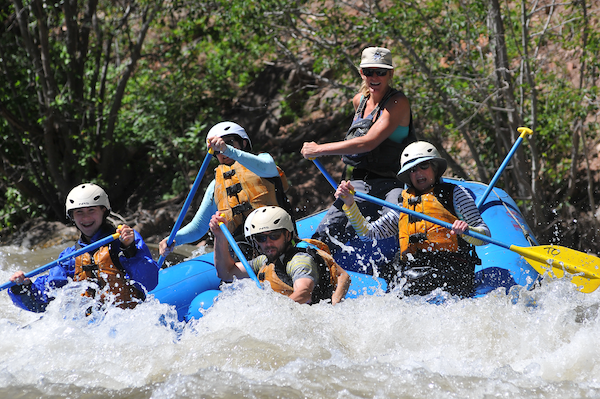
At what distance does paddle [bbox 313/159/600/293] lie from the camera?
365cm

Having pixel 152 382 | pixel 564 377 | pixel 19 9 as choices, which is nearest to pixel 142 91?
pixel 19 9

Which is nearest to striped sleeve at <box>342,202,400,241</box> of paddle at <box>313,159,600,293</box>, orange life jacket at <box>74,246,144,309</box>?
paddle at <box>313,159,600,293</box>

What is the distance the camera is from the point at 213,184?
4367 mm

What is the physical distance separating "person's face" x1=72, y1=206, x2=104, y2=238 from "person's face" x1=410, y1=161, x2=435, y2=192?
1900 mm

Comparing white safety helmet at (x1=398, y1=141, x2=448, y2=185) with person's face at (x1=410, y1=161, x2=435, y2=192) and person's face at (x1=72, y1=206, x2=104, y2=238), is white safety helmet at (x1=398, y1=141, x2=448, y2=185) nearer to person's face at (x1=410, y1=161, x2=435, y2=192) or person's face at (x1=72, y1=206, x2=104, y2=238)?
person's face at (x1=410, y1=161, x2=435, y2=192)

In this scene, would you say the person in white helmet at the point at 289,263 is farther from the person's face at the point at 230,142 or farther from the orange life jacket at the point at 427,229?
the person's face at the point at 230,142

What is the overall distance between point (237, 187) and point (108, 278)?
1008mm

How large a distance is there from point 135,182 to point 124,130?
0.90 meters

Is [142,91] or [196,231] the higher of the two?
[142,91]

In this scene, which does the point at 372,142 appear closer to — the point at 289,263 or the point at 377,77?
the point at 377,77

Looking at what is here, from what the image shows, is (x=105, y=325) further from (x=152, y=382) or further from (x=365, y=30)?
A: (x=365, y=30)

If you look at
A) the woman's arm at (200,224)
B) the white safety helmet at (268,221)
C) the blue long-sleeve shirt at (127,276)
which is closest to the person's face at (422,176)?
the white safety helmet at (268,221)

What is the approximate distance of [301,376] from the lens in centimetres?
292

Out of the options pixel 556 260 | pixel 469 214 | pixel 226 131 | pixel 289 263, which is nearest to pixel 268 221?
pixel 289 263
